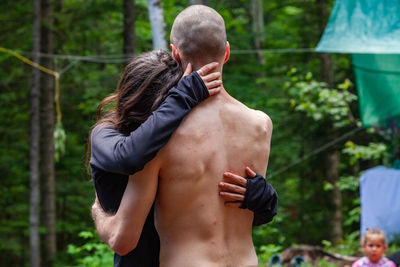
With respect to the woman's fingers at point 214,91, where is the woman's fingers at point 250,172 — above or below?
below

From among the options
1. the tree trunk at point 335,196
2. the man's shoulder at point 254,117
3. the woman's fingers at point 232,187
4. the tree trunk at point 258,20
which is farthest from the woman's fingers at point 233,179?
the tree trunk at point 258,20

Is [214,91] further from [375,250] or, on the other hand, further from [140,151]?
[375,250]

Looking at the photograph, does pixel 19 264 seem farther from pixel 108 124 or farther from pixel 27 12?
pixel 108 124

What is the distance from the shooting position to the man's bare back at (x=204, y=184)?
227 centimetres

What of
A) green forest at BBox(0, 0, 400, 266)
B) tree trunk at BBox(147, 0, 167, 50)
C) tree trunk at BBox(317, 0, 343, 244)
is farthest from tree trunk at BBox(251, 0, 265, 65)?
tree trunk at BBox(147, 0, 167, 50)

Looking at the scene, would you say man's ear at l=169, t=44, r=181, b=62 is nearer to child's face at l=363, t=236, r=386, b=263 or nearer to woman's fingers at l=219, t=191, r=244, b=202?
woman's fingers at l=219, t=191, r=244, b=202

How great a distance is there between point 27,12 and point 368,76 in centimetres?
A: 958

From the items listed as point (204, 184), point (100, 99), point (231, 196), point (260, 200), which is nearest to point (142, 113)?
point (204, 184)

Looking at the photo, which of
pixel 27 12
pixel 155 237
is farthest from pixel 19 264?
pixel 155 237

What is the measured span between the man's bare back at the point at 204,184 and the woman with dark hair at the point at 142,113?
68 millimetres

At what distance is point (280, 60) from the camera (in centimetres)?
1725

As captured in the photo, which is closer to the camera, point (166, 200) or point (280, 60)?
point (166, 200)

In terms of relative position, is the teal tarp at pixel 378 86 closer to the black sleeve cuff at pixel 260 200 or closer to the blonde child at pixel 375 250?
the blonde child at pixel 375 250

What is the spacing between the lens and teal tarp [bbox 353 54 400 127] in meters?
9.05
